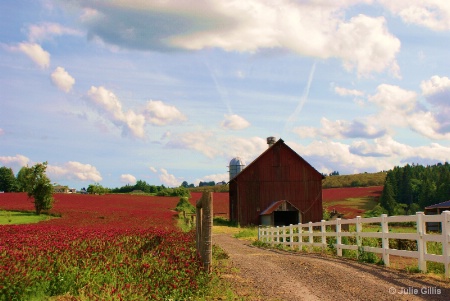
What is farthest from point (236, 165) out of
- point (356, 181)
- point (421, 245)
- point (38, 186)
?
point (356, 181)

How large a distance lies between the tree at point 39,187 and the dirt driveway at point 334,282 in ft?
108

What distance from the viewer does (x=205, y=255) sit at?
10.9 m

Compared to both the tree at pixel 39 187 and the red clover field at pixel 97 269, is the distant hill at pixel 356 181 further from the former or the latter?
the red clover field at pixel 97 269

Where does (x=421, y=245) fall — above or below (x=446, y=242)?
below

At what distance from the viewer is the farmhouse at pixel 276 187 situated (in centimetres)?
4638

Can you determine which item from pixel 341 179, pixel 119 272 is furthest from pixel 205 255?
pixel 341 179

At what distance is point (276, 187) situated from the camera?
4638cm

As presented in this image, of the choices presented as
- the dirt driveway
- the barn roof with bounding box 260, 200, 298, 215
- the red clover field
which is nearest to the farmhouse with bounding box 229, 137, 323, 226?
the barn roof with bounding box 260, 200, 298, 215

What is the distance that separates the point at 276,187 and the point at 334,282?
3586 centimetres

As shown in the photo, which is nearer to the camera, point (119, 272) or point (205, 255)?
point (119, 272)

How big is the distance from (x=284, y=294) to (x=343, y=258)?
6.50 meters

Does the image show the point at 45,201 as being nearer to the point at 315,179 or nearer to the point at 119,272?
the point at 315,179

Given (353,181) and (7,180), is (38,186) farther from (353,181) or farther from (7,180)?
(353,181)

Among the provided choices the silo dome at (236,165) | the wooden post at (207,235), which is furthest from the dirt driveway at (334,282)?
the silo dome at (236,165)
